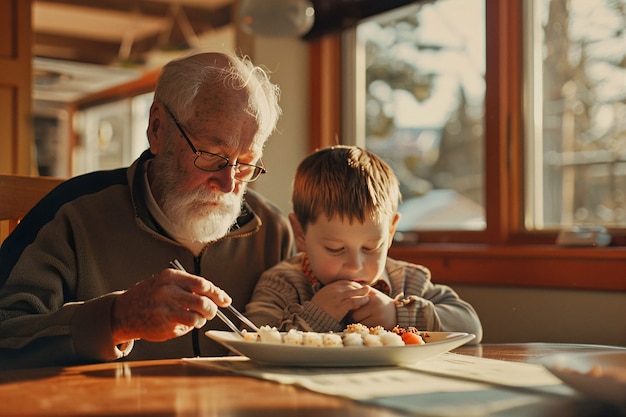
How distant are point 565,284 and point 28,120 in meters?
2.66

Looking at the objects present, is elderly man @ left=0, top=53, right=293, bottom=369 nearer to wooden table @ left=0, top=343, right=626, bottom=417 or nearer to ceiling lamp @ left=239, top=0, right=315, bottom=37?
wooden table @ left=0, top=343, right=626, bottom=417

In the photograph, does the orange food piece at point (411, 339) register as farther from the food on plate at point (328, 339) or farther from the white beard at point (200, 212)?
the white beard at point (200, 212)

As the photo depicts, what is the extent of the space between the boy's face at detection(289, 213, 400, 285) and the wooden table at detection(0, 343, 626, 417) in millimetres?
479

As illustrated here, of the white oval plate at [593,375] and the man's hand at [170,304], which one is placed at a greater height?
the man's hand at [170,304]

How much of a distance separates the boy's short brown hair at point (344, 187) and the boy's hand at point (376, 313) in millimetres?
154

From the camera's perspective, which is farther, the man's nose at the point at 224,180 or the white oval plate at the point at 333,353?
the man's nose at the point at 224,180

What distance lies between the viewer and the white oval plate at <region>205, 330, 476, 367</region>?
110cm

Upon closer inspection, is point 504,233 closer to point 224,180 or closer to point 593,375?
point 224,180

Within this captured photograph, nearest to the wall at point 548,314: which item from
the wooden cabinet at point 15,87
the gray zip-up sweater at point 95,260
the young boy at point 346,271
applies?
the young boy at point 346,271

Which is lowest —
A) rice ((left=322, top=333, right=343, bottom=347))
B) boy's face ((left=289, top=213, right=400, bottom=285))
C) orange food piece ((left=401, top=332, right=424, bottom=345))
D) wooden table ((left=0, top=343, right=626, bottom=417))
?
wooden table ((left=0, top=343, right=626, bottom=417))

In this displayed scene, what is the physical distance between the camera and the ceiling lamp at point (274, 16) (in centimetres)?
311

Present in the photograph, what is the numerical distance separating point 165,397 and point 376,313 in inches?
24.7

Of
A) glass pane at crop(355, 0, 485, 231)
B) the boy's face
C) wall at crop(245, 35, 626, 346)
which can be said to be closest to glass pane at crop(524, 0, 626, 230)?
glass pane at crop(355, 0, 485, 231)

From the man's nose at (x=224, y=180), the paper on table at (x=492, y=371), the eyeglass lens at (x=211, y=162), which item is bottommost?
the paper on table at (x=492, y=371)
